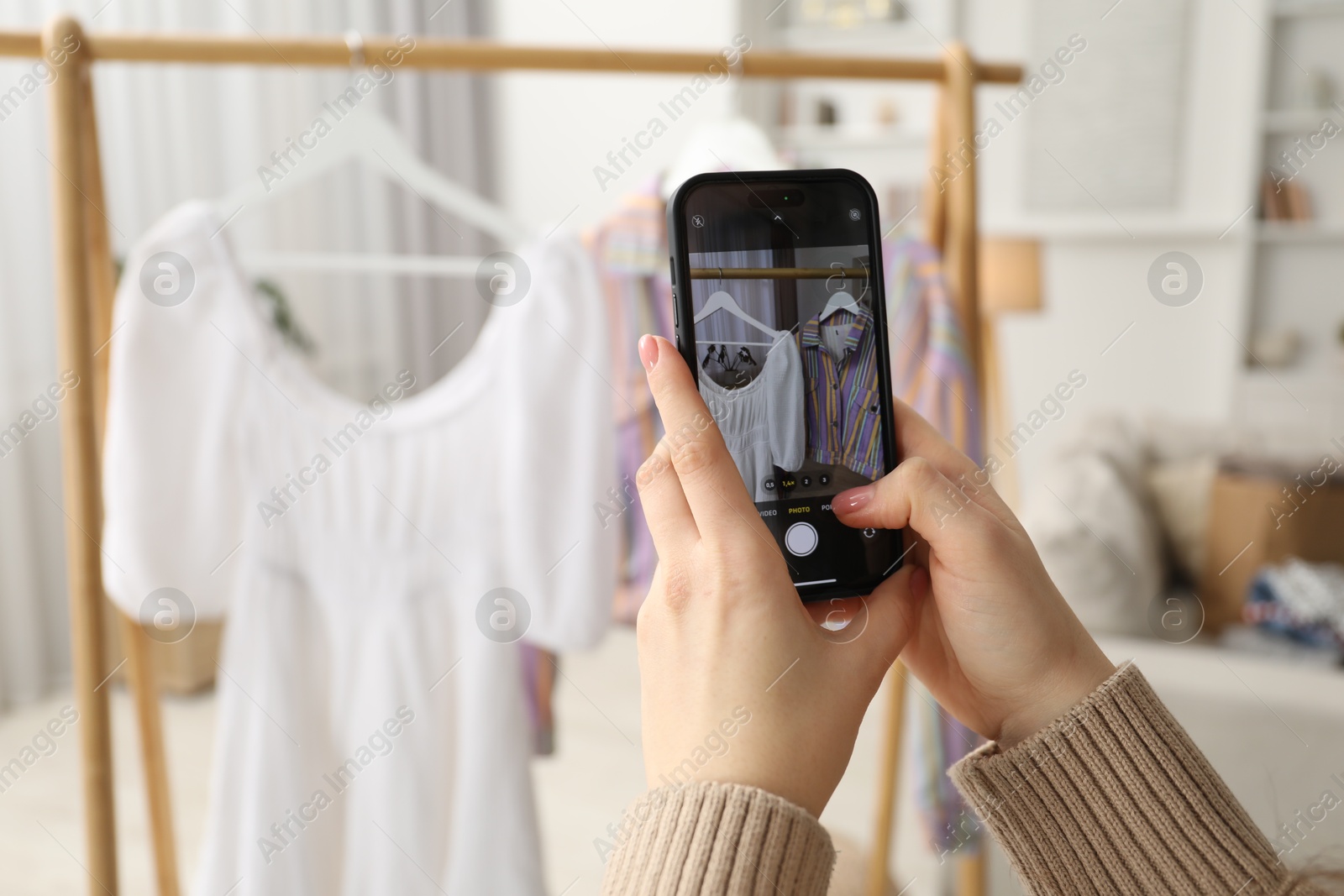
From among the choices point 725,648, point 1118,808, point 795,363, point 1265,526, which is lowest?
point 1265,526

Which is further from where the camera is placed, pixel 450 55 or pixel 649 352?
pixel 450 55

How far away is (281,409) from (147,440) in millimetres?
115

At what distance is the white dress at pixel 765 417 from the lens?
0.51m

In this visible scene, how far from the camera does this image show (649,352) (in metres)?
0.46

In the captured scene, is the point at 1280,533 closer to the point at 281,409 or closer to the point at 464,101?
the point at 281,409

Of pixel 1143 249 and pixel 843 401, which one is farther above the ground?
pixel 1143 249

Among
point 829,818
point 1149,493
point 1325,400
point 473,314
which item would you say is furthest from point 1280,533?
point 473,314

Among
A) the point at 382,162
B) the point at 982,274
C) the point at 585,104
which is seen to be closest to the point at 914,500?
the point at 382,162

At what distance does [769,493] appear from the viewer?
52cm

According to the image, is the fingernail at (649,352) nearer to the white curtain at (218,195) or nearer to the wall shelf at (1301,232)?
the white curtain at (218,195)

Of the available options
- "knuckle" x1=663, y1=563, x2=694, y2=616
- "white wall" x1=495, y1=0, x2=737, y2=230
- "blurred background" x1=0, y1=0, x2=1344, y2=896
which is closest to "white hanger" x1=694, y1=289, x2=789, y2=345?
"knuckle" x1=663, y1=563, x2=694, y2=616

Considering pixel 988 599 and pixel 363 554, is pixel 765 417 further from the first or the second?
pixel 363 554

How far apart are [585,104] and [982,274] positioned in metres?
1.74

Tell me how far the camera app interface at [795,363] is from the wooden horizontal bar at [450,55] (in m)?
0.41
